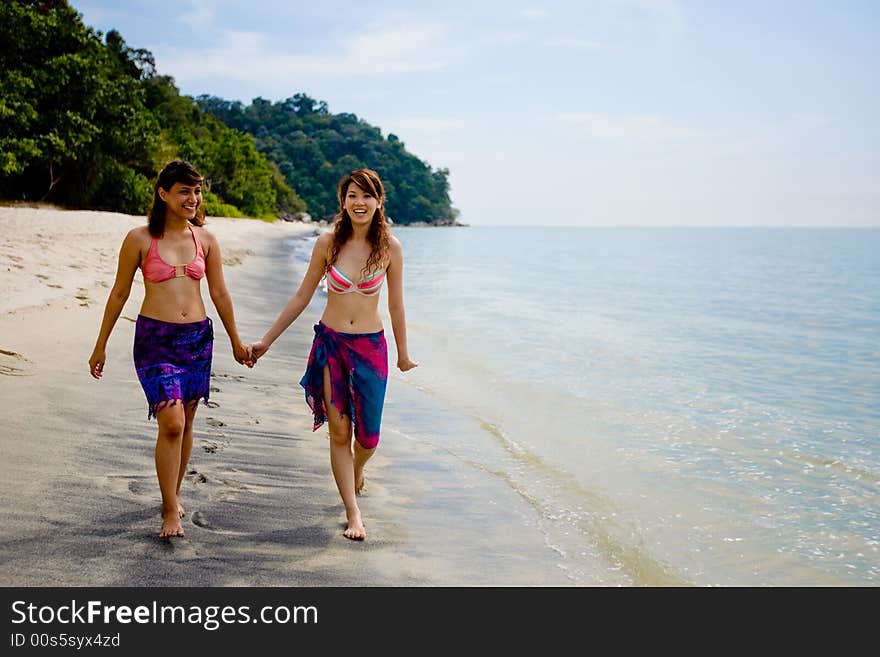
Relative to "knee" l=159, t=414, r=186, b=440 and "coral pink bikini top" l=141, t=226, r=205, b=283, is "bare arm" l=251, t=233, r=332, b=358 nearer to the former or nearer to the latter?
"coral pink bikini top" l=141, t=226, r=205, b=283

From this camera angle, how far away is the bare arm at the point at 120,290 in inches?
146

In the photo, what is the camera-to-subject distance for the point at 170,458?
12.1 ft

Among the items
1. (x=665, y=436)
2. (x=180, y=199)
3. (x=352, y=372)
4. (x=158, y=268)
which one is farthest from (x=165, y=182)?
(x=665, y=436)

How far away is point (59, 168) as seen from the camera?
30.9 meters

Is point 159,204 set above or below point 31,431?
above

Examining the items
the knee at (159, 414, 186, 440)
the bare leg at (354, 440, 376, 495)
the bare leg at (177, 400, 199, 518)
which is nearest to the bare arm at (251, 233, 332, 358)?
the bare leg at (177, 400, 199, 518)

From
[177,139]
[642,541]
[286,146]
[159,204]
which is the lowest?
[642,541]

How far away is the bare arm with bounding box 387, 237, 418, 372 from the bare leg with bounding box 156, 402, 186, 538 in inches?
49.0

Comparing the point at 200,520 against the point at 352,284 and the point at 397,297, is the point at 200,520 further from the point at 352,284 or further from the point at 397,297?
the point at 397,297

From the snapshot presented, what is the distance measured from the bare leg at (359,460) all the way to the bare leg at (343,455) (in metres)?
0.18

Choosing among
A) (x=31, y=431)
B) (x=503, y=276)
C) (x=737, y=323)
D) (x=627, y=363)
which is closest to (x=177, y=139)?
(x=503, y=276)
